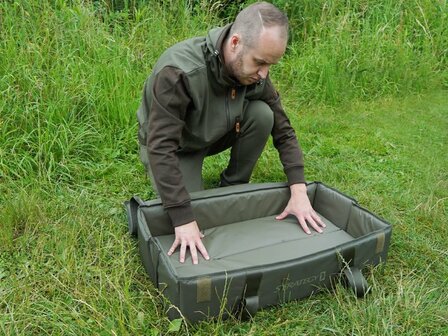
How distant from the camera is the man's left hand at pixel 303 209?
2.51 m

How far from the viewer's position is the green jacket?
2.10 m

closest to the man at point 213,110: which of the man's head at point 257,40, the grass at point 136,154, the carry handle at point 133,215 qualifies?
the man's head at point 257,40

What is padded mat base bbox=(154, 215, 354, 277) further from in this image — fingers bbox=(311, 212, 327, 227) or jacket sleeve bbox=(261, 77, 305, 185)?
jacket sleeve bbox=(261, 77, 305, 185)

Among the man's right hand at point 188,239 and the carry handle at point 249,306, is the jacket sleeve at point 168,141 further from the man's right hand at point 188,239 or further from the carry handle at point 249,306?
the carry handle at point 249,306

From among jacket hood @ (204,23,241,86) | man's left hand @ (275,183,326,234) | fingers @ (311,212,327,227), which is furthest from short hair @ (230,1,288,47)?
fingers @ (311,212,327,227)

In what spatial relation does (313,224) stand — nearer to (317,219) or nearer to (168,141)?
(317,219)

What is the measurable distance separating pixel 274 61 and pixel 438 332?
1261 mm

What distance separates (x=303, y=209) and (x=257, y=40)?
3.08 ft

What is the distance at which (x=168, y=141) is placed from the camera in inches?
84.2

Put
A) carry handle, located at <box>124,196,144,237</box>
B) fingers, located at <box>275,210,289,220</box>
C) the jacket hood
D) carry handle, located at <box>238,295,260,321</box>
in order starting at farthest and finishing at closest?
fingers, located at <box>275,210,289,220</box> < carry handle, located at <box>124,196,144,237</box> < the jacket hood < carry handle, located at <box>238,295,260,321</box>

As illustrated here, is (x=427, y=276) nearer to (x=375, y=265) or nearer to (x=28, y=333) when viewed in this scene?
(x=375, y=265)

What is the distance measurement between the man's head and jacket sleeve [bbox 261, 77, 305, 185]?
534 millimetres

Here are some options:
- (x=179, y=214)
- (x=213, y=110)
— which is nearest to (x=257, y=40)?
(x=213, y=110)

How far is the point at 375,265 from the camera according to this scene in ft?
7.34
